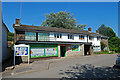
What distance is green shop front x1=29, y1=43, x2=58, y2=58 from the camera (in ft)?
57.3

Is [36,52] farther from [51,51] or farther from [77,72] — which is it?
[77,72]

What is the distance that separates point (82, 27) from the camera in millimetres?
53469

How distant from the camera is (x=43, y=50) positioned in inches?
730

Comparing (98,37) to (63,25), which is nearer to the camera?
(98,37)

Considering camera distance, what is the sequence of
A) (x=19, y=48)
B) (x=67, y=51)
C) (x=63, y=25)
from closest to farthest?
(x=19, y=48), (x=67, y=51), (x=63, y=25)

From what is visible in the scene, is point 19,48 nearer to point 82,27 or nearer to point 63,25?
point 63,25

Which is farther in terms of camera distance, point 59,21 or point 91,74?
point 59,21

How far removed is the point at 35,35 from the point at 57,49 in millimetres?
5134

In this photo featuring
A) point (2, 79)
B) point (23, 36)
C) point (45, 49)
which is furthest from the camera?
point (23, 36)

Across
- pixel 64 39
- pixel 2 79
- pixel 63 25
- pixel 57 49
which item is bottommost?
pixel 2 79

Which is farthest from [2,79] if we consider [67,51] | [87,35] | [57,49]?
[87,35]

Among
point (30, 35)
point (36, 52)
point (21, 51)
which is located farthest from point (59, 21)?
point (21, 51)

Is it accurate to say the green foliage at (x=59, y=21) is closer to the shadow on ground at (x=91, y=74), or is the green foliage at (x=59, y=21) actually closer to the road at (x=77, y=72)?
the road at (x=77, y=72)

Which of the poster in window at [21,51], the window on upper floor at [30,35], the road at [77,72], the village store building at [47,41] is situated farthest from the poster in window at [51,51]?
the road at [77,72]
